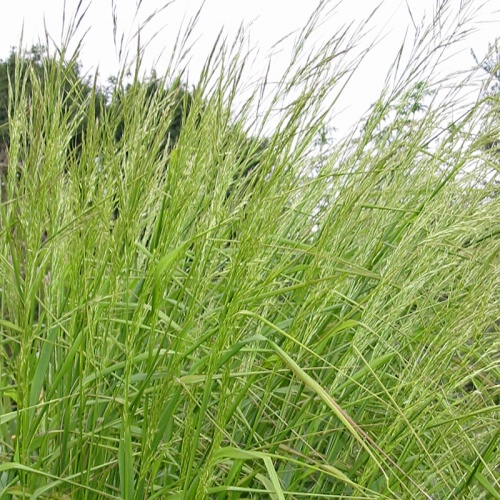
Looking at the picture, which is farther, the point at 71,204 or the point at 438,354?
the point at 71,204

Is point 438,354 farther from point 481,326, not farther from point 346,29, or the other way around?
point 346,29

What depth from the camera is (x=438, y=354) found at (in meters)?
0.97

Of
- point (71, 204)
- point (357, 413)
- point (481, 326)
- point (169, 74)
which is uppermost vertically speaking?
point (169, 74)

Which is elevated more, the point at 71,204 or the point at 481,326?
the point at 481,326

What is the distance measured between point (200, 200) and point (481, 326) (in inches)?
28.2

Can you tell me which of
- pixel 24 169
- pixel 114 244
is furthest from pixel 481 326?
pixel 24 169

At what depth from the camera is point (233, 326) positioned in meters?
0.92

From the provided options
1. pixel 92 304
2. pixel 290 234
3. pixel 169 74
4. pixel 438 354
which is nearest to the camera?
pixel 438 354

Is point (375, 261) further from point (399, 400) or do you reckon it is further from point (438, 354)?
point (438, 354)

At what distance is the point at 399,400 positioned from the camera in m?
1.18

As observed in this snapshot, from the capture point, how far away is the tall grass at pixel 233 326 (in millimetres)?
1003

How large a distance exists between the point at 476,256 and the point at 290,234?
608mm

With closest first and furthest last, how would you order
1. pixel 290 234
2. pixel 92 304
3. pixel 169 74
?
pixel 92 304, pixel 169 74, pixel 290 234

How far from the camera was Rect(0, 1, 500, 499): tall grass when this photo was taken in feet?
3.29
